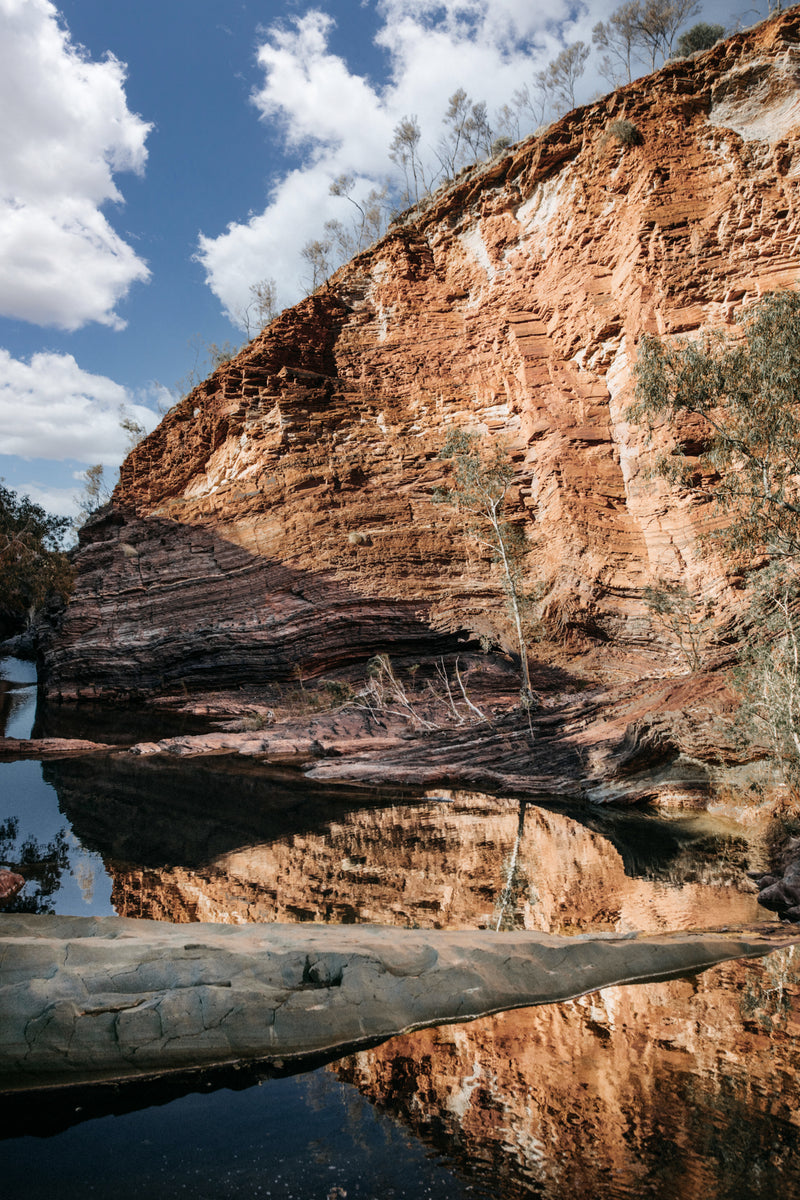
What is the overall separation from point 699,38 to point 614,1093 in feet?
112

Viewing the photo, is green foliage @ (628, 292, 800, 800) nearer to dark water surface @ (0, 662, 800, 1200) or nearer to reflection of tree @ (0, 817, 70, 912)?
dark water surface @ (0, 662, 800, 1200)

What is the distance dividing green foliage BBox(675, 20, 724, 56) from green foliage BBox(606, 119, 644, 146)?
23.1ft

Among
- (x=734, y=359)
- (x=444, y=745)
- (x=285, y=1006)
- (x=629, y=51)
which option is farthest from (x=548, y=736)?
(x=629, y=51)

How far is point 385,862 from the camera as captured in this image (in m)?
7.61

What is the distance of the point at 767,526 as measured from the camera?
1003 cm

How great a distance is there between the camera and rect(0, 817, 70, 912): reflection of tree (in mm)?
6027

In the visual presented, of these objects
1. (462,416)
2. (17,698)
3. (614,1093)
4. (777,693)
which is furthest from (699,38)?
(17,698)

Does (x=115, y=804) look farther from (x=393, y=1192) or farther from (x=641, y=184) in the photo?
(x=641, y=184)

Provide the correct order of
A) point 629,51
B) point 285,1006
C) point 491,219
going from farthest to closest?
1. point 629,51
2. point 491,219
3. point 285,1006

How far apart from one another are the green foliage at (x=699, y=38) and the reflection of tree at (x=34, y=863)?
33259mm

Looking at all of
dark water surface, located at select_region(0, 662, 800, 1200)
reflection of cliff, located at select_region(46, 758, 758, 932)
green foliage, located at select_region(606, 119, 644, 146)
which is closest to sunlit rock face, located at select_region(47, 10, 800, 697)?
green foliage, located at select_region(606, 119, 644, 146)

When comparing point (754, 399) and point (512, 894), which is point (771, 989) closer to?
point (512, 894)

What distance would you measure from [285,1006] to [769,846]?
700cm

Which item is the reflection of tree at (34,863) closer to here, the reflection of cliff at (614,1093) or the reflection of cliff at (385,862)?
the reflection of cliff at (385,862)
